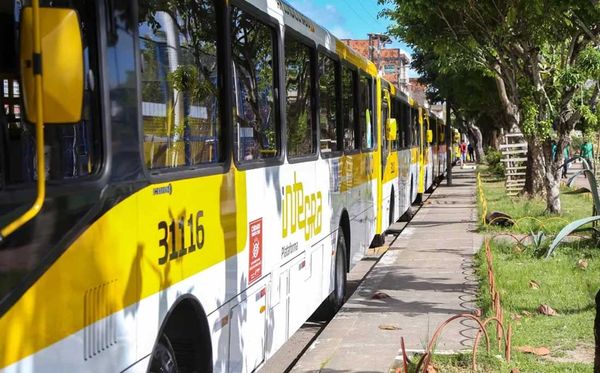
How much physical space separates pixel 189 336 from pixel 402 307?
4.98m

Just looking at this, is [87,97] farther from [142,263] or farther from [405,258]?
[405,258]

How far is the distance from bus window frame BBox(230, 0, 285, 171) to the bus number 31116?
34.1 inches

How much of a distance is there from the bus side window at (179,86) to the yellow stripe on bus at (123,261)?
17 centimetres

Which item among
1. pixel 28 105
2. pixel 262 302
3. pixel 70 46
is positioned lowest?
pixel 262 302

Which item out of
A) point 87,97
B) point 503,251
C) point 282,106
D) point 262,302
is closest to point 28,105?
point 87,97

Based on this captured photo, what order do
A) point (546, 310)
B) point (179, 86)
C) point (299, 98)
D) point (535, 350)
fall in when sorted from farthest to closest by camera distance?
point (546, 310), point (299, 98), point (535, 350), point (179, 86)

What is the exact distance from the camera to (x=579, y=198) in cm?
2350

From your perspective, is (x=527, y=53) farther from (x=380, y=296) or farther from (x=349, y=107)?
(x=380, y=296)

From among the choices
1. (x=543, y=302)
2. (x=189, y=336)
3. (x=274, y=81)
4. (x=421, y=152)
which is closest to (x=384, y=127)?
(x=543, y=302)

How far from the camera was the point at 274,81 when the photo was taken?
639cm

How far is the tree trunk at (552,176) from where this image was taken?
17000 millimetres

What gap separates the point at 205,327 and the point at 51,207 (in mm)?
1744

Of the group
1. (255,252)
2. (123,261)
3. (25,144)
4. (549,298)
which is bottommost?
(549,298)

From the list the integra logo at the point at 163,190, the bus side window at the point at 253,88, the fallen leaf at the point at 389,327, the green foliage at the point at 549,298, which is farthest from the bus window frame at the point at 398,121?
the integra logo at the point at 163,190
